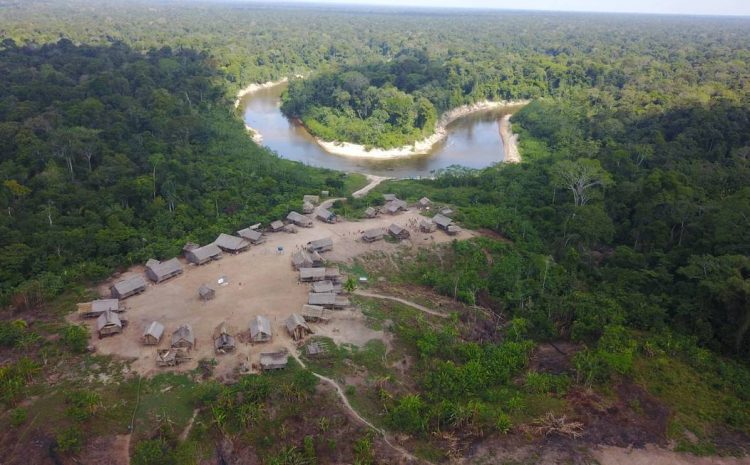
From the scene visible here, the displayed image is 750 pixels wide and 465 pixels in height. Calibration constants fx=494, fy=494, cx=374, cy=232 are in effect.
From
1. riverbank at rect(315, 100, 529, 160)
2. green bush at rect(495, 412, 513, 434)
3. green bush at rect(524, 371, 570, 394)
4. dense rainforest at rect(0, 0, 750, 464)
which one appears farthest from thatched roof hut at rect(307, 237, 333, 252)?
riverbank at rect(315, 100, 529, 160)

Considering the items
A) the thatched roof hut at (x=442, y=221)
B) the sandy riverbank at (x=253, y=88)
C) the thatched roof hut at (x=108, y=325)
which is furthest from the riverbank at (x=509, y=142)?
the thatched roof hut at (x=108, y=325)

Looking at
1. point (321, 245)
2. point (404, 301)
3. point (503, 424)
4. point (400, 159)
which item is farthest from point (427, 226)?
point (400, 159)

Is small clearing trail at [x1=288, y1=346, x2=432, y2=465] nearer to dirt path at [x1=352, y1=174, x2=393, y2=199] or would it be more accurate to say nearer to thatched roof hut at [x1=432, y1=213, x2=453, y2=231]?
thatched roof hut at [x1=432, y1=213, x2=453, y2=231]

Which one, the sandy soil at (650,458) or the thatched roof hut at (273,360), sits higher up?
the thatched roof hut at (273,360)

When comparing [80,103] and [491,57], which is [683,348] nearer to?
[80,103]

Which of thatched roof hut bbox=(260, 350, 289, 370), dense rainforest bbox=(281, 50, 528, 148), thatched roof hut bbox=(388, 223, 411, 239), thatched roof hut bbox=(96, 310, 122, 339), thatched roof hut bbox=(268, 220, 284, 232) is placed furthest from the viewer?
dense rainforest bbox=(281, 50, 528, 148)

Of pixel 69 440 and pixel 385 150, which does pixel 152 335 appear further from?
pixel 385 150

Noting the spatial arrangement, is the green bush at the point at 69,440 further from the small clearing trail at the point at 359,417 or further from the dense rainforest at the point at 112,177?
the dense rainforest at the point at 112,177
